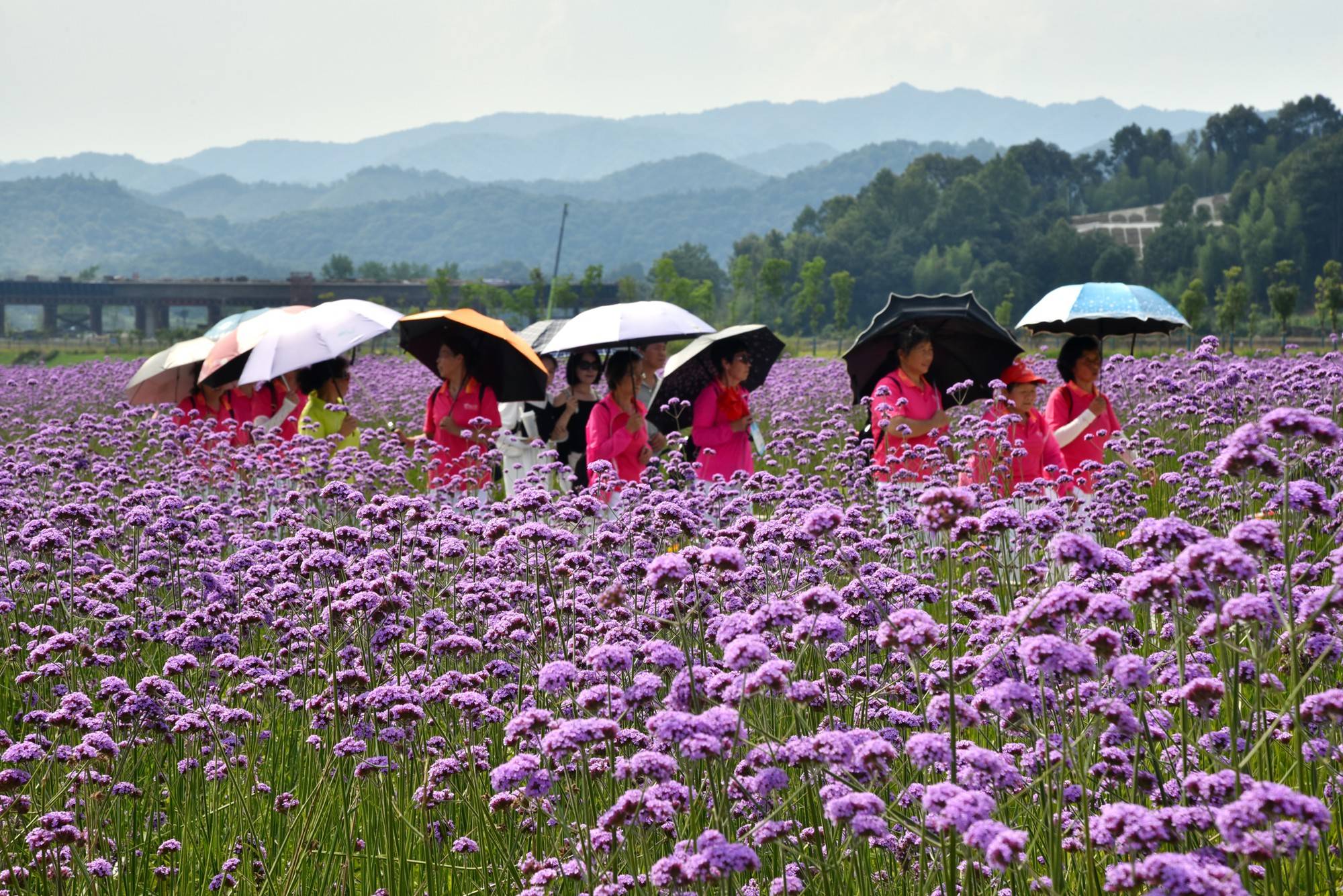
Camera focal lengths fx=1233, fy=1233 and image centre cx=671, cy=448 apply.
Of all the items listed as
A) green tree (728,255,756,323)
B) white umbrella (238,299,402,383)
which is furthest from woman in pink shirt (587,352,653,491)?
green tree (728,255,756,323)

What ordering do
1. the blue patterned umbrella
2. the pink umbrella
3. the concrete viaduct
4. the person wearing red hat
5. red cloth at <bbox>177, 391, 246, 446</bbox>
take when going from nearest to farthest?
1. the person wearing red hat
2. the blue patterned umbrella
3. red cloth at <bbox>177, 391, 246, 446</bbox>
4. the pink umbrella
5. the concrete viaduct

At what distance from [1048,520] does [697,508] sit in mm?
2866

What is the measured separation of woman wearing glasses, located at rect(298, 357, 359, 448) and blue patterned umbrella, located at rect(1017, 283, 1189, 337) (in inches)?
225

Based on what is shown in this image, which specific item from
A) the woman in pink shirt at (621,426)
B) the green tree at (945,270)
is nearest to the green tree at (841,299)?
Result: the green tree at (945,270)

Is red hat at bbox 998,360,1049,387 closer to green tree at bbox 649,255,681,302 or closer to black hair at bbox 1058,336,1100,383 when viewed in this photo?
black hair at bbox 1058,336,1100,383

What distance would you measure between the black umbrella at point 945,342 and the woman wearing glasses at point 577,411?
2086 millimetres

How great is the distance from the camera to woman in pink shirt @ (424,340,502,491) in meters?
9.54

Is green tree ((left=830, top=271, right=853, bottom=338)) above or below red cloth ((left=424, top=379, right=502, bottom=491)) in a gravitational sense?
above

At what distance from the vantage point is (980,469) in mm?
8148

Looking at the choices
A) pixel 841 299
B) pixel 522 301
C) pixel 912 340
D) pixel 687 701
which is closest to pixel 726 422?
pixel 912 340

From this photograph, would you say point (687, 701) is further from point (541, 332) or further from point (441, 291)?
point (441, 291)

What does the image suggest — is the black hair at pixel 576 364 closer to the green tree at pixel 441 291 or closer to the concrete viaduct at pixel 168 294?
the green tree at pixel 441 291

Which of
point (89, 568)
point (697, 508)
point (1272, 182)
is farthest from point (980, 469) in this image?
point (1272, 182)

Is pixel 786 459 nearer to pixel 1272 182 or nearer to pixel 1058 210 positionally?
pixel 1272 182
